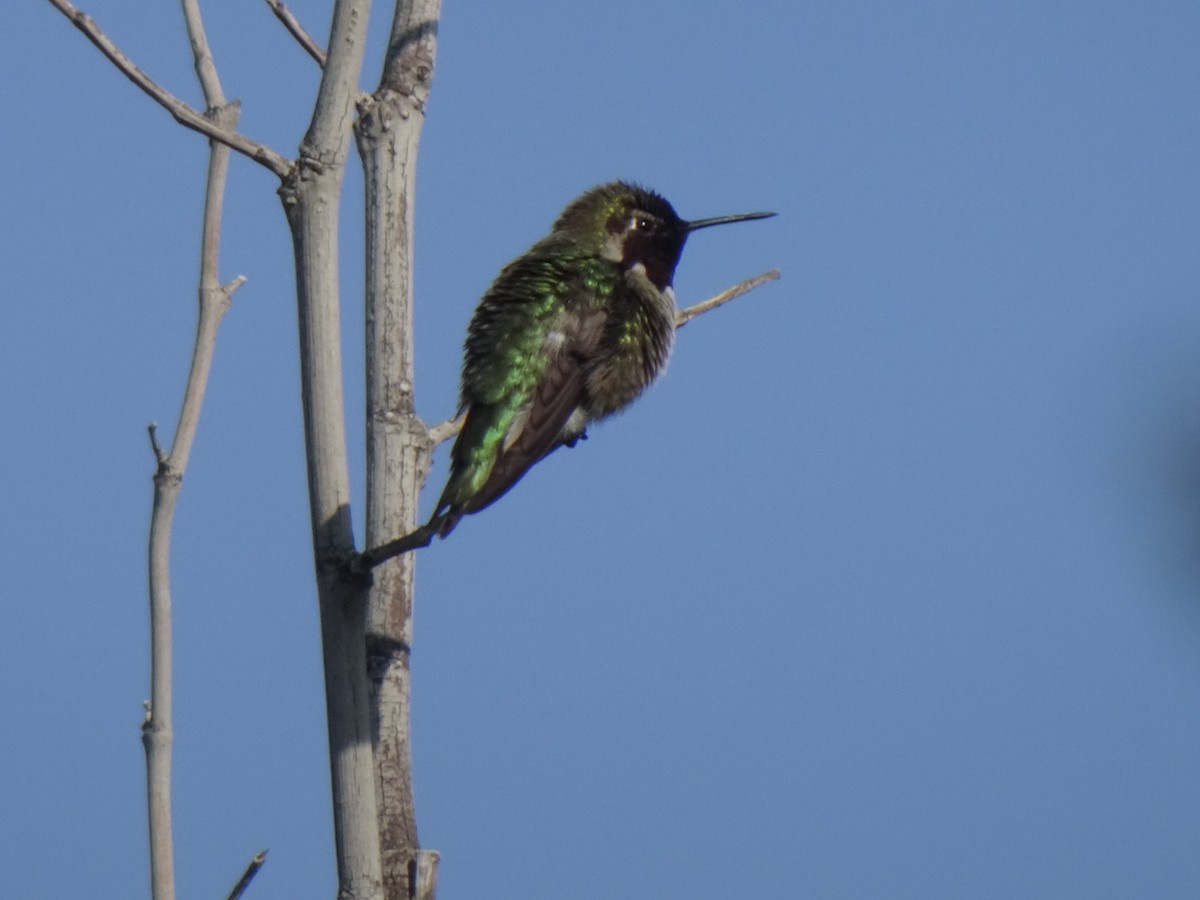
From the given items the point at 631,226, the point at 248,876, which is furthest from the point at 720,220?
the point at 248,876

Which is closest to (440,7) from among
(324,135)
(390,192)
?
(390,192)

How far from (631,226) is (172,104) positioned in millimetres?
2450

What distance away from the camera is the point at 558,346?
4020mm

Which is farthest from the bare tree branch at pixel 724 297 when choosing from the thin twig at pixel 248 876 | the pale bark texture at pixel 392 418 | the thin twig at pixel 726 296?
the thin twig at pixel 248 876

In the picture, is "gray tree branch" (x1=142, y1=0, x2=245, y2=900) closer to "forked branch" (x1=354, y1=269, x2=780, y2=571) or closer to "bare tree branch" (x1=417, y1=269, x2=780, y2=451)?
"forked branch" (x1=354, y1=269, x2=780, y2=571)

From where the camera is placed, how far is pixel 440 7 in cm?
329

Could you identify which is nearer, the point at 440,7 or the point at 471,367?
the point at 440,7

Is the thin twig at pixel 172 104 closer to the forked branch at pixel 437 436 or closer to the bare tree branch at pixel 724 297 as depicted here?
the forked branch at pixel 437 436

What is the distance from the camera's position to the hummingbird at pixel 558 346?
11.7 feet

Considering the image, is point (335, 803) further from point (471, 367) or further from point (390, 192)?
point (471, 367)

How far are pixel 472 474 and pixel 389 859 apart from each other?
95 cm

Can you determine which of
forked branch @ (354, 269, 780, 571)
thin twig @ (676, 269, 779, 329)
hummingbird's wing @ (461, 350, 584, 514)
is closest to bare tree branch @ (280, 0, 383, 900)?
forked branch @ (354, 269, 780, 571)

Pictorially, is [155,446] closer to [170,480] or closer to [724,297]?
[170,480]

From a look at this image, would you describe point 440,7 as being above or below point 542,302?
above
